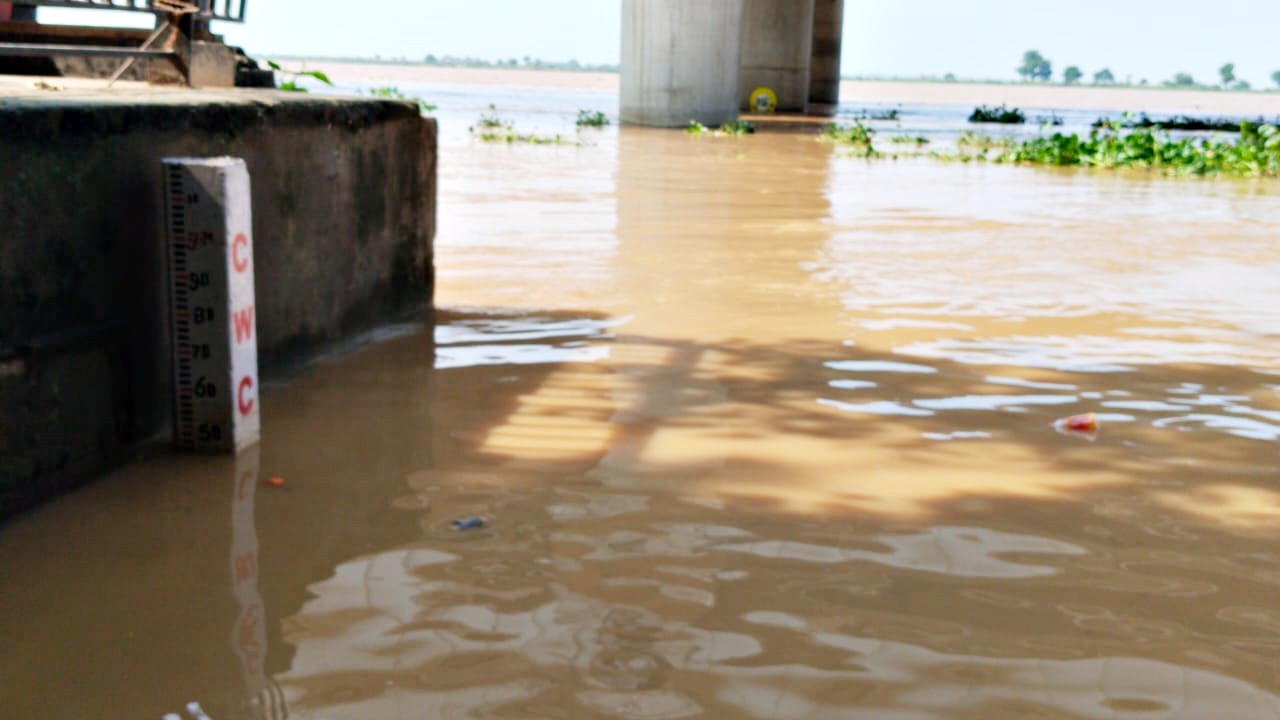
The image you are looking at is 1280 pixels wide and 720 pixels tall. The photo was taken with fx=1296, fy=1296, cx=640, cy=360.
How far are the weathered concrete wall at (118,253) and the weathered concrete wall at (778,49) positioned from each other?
33.9 m

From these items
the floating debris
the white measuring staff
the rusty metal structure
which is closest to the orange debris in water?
the floating debris

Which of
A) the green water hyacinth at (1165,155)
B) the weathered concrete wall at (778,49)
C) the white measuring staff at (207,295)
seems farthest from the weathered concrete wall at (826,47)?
the white measuring staff at (207,295)

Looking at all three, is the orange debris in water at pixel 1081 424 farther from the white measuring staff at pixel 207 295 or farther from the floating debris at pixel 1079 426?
the white measuring staff at pixel 207 295

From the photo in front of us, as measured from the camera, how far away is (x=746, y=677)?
243 centimetres

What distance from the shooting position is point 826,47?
5031 centimetres

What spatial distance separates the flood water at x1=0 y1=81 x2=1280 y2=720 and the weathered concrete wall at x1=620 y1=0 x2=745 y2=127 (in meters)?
19.7

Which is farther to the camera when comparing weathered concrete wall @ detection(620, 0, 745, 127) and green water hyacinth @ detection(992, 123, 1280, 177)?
weathered concrete wall @ detection(620, 0, 745, 127)

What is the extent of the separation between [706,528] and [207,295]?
153 cm

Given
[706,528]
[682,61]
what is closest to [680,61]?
[682,61]

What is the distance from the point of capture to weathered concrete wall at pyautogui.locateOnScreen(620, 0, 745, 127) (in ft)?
84.3

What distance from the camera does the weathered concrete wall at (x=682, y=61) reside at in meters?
25.7

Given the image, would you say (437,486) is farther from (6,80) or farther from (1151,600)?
(6,80)

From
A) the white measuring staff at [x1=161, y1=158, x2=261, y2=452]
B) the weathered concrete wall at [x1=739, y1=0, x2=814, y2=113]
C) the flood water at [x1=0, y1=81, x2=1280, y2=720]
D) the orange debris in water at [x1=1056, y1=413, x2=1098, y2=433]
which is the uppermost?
the weathered concrete wall at [x1=739, y1=0, x2=814, y2=113]

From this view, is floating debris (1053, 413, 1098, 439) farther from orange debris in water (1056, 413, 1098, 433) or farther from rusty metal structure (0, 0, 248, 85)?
rusty metal structure (0, 0, 248, 85)
